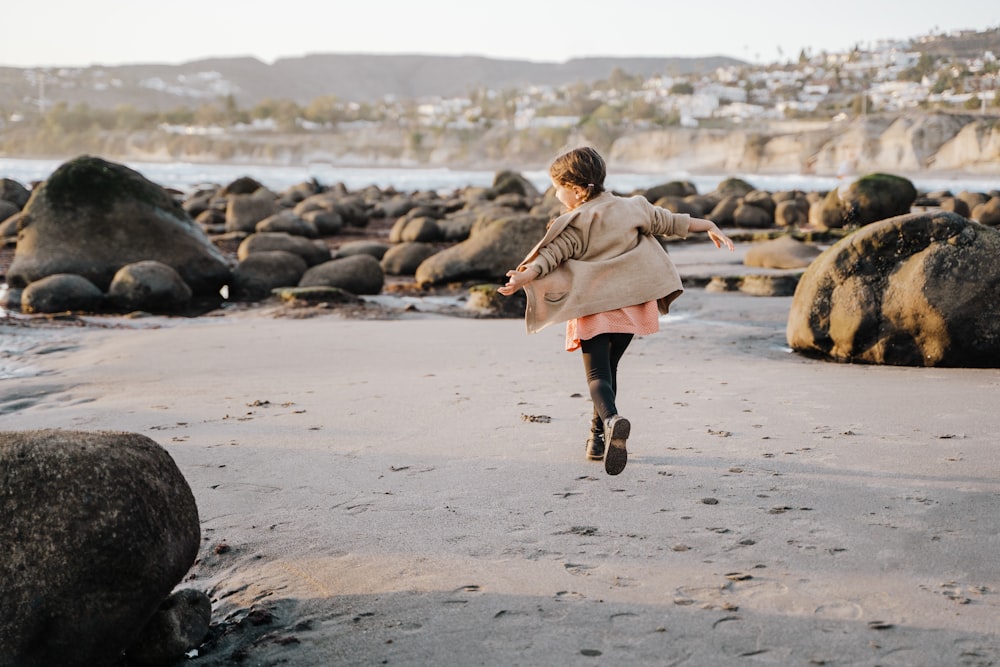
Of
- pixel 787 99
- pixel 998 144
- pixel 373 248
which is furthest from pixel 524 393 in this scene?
pixel 787 99

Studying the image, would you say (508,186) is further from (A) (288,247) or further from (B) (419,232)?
(A) (288,247)

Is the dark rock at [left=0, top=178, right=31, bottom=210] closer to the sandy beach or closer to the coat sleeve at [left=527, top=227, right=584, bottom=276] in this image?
the sandy beach

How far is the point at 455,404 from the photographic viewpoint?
5.50 meters

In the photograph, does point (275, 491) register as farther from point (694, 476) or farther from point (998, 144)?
point (998, 144)

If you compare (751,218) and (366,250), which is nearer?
(366,250)

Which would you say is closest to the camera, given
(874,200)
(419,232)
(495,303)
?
(495,303)

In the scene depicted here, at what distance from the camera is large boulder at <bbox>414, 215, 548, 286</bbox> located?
12234 mm

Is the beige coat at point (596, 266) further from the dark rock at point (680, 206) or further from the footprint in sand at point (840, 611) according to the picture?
the dark rock at point (680, 206)

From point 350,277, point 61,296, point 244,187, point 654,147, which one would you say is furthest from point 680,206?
point 654,147

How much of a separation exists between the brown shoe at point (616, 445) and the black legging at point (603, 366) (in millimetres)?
240

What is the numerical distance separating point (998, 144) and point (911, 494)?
82359 mm

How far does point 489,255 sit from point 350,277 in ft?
5.58

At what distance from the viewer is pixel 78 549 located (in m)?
2.48

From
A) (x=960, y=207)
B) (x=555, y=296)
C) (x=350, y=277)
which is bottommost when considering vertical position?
(x=350, y=277)
